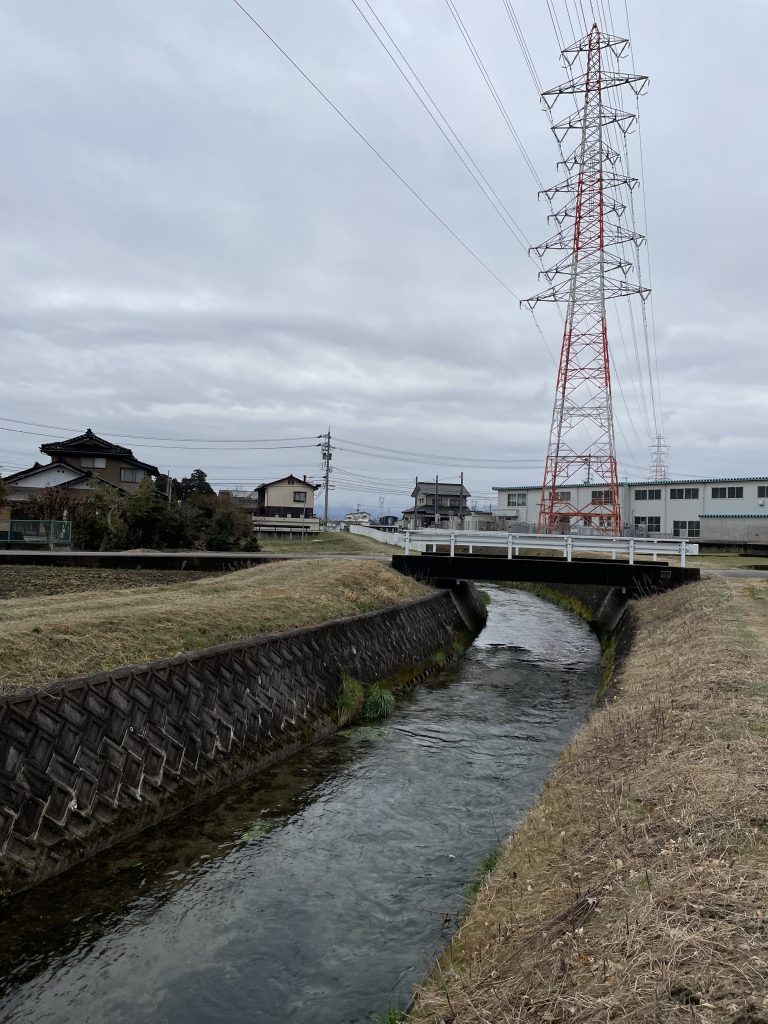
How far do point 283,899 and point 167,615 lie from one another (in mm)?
7173

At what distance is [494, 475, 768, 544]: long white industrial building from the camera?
4881 cm

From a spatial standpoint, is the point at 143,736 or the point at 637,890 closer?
the point at 637,890

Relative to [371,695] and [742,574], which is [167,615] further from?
[742,574]

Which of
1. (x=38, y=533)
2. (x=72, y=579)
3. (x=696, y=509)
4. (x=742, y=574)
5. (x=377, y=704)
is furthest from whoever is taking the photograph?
(x=696, y=509)

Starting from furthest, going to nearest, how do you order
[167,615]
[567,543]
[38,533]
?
1. [38,533]
2. [567,543]
3. [167,615]

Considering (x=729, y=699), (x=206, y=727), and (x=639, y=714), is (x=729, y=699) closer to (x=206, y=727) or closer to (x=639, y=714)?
(x=639, y=714)

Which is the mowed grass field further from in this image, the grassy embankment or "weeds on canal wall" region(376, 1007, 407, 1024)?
"weeds on canal wall" region(376, 1007, 407, 1024)

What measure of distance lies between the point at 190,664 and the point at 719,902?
8.58 metres

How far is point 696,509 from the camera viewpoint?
52.3 metres

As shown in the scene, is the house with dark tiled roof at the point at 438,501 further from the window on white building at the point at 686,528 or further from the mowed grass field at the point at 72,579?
the mowed grass field at the point at 72,579

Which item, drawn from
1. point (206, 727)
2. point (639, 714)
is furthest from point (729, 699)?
point (206, 727)

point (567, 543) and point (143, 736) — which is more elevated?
point (567, 543)

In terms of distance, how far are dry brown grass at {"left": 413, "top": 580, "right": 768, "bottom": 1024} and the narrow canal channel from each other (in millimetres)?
1206

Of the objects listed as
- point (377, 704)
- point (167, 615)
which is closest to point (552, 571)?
point (377, 704)
